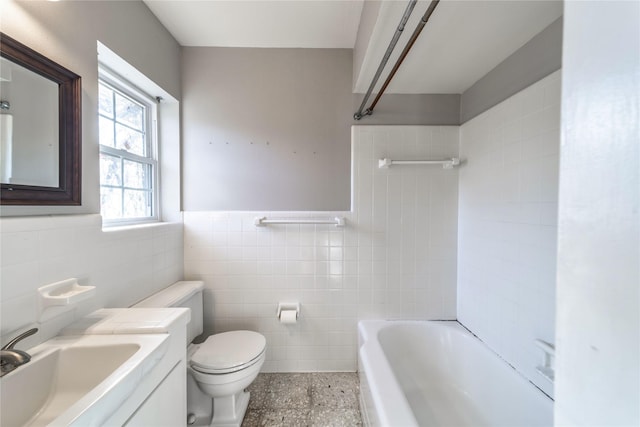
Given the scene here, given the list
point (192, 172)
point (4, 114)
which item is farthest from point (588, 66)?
point (192, 172)

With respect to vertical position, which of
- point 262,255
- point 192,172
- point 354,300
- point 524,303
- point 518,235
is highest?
point 192,172

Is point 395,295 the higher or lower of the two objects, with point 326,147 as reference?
lower

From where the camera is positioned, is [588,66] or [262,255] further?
[262,255]

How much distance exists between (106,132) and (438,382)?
271 centimetres

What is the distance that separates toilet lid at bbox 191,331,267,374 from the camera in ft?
4.35

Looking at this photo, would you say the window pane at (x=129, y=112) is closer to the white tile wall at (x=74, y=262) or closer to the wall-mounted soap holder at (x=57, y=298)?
the white tile wall at (x=74, y=262)

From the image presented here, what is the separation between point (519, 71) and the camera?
4.50 ft

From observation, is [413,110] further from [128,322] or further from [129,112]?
[128,322]

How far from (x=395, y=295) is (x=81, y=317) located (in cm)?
189

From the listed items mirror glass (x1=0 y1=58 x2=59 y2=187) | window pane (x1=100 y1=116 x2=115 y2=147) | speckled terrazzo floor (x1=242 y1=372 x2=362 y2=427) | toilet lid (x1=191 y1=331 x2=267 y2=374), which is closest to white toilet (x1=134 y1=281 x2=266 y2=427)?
toilet lid (x1=191 y1=331 x2=267 y2=374)

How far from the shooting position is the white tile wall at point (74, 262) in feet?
2.70

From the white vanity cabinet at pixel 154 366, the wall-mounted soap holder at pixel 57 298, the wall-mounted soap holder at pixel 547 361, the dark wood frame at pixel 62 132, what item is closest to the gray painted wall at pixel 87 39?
the dark wood frame at pixel 62 132

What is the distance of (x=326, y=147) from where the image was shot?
75.4 inches

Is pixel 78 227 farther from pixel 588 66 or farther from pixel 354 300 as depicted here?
pixel 354 300
